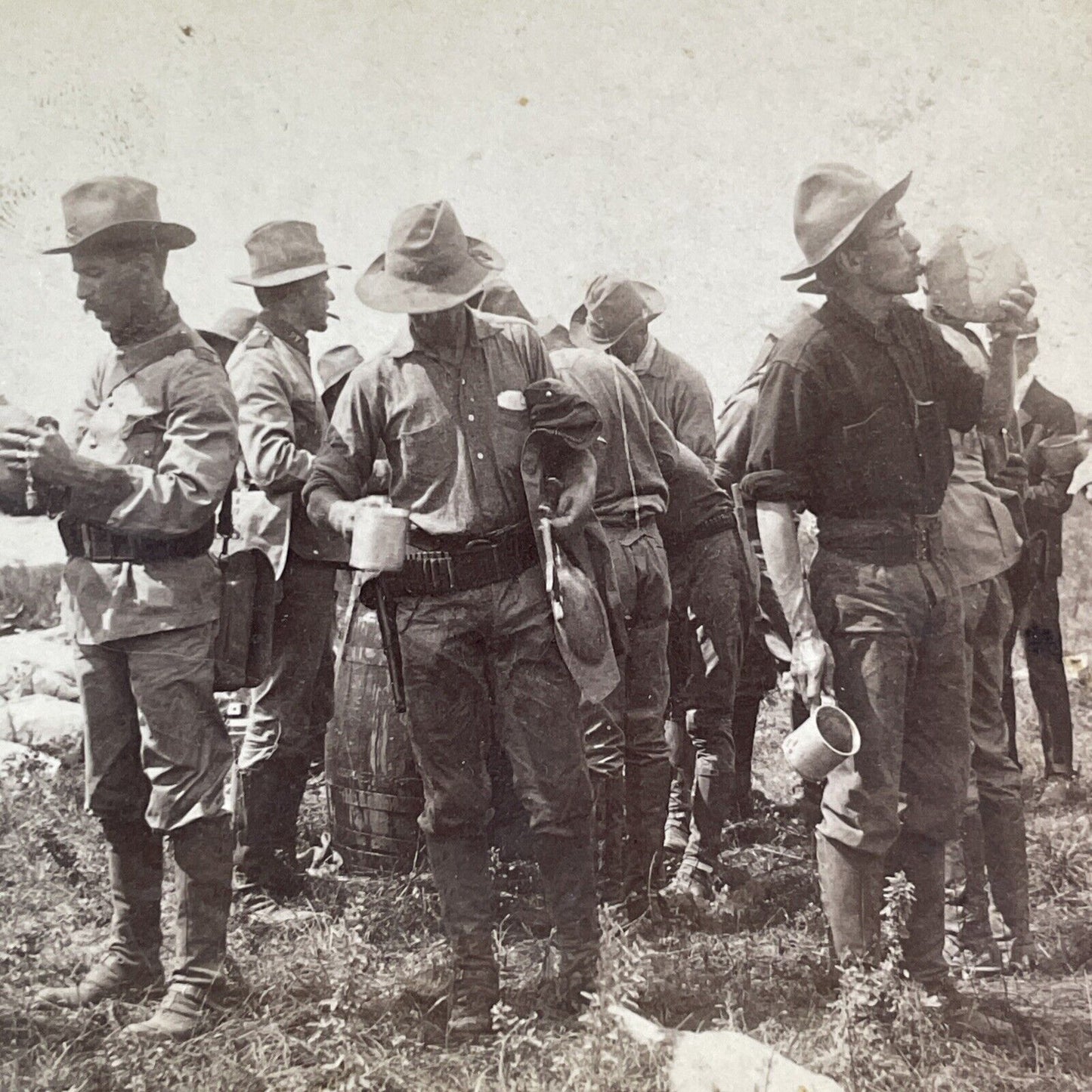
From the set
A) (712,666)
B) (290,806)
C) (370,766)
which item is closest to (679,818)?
(712,666)

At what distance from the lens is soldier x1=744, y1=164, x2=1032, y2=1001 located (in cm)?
355

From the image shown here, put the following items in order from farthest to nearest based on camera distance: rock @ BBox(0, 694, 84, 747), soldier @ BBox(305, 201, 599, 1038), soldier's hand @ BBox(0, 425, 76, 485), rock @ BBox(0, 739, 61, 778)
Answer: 1. rock @ BBox(0, 694, 84, 747)
2. rock @ BBox(0, 739, 61, 778)
3. soldier @ BBox(305, 201, 599, 1038)
4. soldier's hand @ BBox(0, 425, 76, 485)

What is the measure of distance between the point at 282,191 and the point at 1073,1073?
395cm

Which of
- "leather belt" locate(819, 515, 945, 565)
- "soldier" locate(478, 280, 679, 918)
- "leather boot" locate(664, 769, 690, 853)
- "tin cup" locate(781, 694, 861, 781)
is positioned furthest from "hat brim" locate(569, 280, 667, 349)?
"tin cup" locate(781, 694, 861, 781)

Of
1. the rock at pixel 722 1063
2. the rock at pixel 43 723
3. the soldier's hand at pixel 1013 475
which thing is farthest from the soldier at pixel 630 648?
the rock at pixel 43 723

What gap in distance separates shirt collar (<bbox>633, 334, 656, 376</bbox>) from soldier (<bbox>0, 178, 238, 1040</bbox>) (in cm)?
208

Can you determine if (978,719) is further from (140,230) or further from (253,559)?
(140,230)

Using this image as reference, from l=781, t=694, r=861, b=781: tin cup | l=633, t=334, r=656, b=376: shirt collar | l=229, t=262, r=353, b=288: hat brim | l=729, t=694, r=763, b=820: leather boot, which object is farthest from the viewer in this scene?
l=729, t=694, r=763, b=820: leather boot

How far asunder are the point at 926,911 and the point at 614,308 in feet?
9.07

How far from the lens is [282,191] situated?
432 centimetres

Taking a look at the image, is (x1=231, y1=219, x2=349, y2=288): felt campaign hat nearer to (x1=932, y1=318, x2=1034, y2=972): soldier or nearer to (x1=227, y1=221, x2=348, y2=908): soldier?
(x1=227, y1=221, x2=348, y2=908): soldier

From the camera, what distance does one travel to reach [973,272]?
421cm

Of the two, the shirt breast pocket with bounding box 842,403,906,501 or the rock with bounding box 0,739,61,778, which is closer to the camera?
the shirt breast pocket with bounding box 842,403,906,501

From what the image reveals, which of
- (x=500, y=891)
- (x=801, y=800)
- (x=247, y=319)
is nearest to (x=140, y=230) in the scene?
(x=247, y=319)
